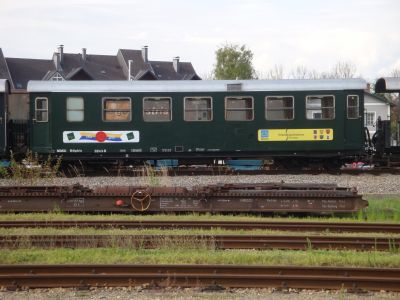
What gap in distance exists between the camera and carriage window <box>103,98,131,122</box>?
1905 cm

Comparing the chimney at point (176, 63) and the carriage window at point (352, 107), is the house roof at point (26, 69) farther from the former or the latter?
the carriage window at point (352, 107)

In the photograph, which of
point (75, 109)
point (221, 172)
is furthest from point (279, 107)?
point (75, 109)

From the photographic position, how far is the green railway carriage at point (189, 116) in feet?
62.4

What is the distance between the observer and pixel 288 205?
12398mm

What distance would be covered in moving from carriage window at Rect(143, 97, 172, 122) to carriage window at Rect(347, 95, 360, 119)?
6.07 meters

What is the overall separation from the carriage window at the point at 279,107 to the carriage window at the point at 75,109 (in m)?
6.24

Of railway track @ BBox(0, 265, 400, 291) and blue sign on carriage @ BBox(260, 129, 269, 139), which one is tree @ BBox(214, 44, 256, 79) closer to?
blue sign on carriage @ BBox(260, 129, 269, 139)

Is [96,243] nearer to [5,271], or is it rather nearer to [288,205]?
[5,271]

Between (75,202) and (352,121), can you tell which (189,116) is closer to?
(352,121)

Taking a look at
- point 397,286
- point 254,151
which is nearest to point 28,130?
point 254,151

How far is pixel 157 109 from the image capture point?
19188mm

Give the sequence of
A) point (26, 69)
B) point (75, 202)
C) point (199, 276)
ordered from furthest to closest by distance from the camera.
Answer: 1. point (26, 69)
2. point (75, 202)
3. point (199, 276)

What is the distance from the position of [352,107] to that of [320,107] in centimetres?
110

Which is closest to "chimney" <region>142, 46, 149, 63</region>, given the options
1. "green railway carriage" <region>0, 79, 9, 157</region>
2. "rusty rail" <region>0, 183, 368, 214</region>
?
"green railway carriage" <region>0, 79, 9, 157</region>
